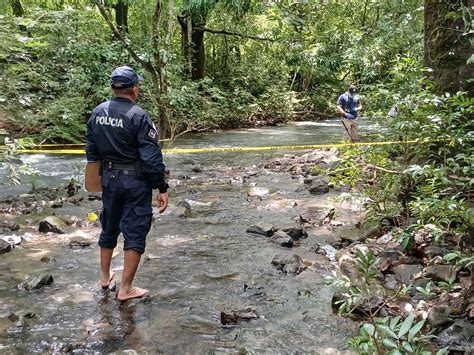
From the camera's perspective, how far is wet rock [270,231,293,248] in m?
5.29

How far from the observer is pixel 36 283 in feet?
13.7

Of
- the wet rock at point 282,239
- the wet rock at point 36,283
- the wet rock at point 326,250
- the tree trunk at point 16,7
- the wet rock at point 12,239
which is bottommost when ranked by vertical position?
the wet rock at point 326,250

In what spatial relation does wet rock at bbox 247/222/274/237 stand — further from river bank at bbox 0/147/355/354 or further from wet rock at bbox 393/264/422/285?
wet rock at bbox 393/264/422/285

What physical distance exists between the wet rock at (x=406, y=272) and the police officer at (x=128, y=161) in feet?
6.71

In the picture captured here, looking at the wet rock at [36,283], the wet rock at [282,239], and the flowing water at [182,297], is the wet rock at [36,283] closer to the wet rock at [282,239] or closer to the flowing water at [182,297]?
the flowing water at [182,297]

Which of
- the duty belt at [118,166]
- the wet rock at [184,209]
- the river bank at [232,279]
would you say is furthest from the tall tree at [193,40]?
the duty belt at [118,166]

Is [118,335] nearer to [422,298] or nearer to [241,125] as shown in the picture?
[422,298]

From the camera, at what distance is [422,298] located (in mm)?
3594

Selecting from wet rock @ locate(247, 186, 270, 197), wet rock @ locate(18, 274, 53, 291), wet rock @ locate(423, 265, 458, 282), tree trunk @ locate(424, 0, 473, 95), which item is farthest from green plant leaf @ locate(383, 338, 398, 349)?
wet rock @ locate(247, 186, 270, 197)

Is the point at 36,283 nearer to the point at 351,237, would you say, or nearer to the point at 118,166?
the point at 118,166

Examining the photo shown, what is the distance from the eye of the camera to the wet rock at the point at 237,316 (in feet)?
11.5

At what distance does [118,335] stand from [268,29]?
21.2m

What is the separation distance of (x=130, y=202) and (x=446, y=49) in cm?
340

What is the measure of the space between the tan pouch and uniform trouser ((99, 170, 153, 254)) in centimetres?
13
